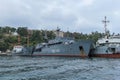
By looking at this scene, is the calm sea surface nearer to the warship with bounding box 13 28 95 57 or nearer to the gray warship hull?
the gray warship hull

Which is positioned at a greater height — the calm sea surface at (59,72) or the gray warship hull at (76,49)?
the gray warship hull at (76,49)

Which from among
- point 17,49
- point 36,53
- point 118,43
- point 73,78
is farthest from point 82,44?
point 73,78

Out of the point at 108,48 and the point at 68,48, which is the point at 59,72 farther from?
the point at 68,48

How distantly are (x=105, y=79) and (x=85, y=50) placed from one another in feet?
266

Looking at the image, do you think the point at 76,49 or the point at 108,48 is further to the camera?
the point at 76,49

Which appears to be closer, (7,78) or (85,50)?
(7,78)

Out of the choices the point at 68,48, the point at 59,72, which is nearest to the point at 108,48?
the point at 68,48

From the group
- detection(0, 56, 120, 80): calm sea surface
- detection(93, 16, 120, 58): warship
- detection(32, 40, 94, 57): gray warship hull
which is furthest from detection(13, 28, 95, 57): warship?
detection(0, 56, 120, 80): calm sea surface

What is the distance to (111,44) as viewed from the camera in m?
122

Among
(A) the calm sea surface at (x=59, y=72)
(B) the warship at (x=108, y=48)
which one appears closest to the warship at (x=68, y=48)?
(B) the warship at (x=108, y=48)

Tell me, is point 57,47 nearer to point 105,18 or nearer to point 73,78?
point 105,18

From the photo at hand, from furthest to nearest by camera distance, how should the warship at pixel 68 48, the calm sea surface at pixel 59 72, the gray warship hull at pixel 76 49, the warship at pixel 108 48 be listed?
the warship at pixel 68 48, the gray warship hull at pixel 76 49, the warship at pixel 108 48, the calm sea surface at pixel 59 72

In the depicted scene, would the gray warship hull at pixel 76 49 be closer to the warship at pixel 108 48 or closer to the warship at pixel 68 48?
the warship at pixel 68 48

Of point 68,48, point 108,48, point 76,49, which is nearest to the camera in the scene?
point 108,48
